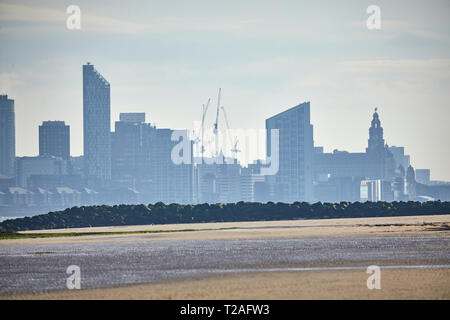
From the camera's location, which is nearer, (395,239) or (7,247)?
(395,239)

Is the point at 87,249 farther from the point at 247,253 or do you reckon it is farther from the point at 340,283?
the point at 340,283

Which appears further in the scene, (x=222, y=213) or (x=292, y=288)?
(x=222, y=213)

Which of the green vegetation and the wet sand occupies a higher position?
the green vegetation

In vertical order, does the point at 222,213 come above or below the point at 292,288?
above

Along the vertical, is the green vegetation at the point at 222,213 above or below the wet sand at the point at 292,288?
above

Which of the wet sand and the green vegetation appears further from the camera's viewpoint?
the green vegetation

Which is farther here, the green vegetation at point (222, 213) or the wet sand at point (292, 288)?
the green vegetation at point (222, 213)
